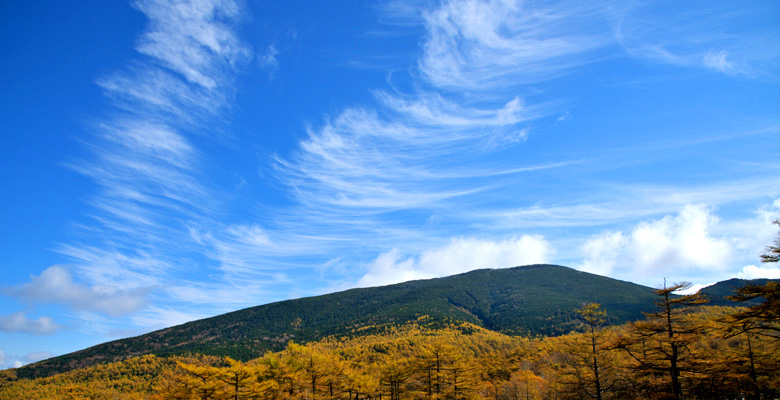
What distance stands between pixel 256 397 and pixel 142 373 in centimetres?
16942

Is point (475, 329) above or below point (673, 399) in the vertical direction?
below

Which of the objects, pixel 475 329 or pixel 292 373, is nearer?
pixel 292 373

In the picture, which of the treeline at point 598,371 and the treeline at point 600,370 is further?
the treeline at point 598,371

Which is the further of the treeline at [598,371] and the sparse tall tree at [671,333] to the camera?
the treeline at [598,371]

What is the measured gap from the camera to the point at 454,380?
142 ft

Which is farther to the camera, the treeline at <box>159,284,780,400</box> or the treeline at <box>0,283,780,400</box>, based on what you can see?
the treeline at <box>159,284,780,400</box>

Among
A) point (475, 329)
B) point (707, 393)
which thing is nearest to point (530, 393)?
point (707, 393)

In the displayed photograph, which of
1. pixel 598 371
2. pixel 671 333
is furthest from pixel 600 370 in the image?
pixel 671 333

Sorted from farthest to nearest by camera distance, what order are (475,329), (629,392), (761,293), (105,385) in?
1. (475,329)
2. (105,385)
3. (629,392)
4. (761,293)

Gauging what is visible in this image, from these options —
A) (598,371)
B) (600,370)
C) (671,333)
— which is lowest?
(600,370)

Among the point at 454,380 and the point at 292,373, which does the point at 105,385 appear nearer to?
the point at 292,373

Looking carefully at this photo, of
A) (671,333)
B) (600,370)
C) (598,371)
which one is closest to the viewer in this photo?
(671,333)

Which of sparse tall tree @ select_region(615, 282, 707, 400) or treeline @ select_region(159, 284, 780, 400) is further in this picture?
treeline @ select_region(159, 284, 780, 400)

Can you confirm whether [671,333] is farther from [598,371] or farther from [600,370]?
[600,370]
